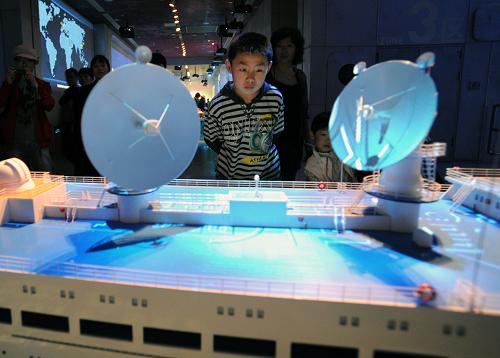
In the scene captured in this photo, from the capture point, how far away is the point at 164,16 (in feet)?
40.7

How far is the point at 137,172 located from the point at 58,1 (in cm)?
1237

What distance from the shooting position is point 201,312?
154 centimetres

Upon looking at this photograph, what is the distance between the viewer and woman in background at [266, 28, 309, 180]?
12.5 feet

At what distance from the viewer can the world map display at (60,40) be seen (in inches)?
393

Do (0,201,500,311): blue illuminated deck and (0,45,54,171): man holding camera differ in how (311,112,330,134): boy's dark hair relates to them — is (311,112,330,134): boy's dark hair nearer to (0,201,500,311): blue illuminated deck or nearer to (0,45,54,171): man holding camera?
(0,201,500,311): blue illuminated deck

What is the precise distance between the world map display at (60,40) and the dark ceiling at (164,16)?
636 millimetres

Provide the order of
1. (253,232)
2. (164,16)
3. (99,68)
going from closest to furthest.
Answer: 1. (253,232)
2. (99,68)
3. (164,16)

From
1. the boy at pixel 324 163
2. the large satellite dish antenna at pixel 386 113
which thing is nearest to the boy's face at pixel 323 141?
the boy at pixel 324 163

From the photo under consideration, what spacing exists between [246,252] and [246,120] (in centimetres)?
150

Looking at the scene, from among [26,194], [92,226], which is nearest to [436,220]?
[92,226]

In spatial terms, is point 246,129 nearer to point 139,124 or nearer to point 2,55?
point 139,124

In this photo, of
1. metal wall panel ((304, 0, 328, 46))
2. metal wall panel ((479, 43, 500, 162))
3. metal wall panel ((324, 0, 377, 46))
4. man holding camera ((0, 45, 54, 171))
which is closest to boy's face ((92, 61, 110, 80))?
man holding camera ((0, 45, 54, 171))

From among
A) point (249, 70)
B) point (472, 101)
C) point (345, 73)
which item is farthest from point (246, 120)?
point (472, 101)

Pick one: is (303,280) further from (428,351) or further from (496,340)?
(496,340)
